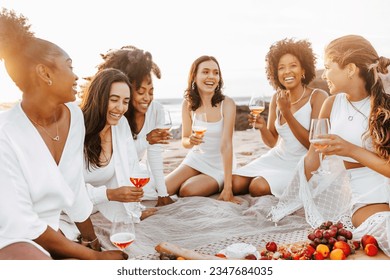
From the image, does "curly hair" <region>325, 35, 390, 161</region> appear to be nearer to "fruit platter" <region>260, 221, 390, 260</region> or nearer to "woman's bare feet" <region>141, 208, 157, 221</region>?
"fruit platter" <region>260, 221, 390, 260</region>

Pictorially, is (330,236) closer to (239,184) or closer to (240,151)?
(239,184)

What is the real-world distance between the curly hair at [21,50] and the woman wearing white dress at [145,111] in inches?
32.4

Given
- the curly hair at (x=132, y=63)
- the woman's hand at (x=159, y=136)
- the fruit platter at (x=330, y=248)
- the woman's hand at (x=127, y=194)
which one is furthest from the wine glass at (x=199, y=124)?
the fruit platter at (x=330, y=248)

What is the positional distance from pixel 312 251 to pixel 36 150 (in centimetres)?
150

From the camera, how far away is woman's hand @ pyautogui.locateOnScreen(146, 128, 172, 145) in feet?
9.81

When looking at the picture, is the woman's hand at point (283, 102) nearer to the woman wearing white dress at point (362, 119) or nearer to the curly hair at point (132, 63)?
the woman wearing white dress at point (362, 119)

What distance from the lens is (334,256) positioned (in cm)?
228

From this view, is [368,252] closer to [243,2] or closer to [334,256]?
[334,256]

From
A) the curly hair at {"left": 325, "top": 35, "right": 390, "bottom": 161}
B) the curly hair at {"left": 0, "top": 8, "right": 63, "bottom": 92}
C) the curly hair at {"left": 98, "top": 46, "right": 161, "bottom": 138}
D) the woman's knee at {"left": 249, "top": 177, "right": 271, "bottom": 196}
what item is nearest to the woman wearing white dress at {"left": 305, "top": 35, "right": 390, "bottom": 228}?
the curly hair at {"left": 325, "top": 35, "right": 390, "bottom": 161}

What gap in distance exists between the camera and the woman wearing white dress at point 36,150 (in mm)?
2010

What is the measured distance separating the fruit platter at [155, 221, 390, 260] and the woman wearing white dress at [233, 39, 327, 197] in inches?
39.9
